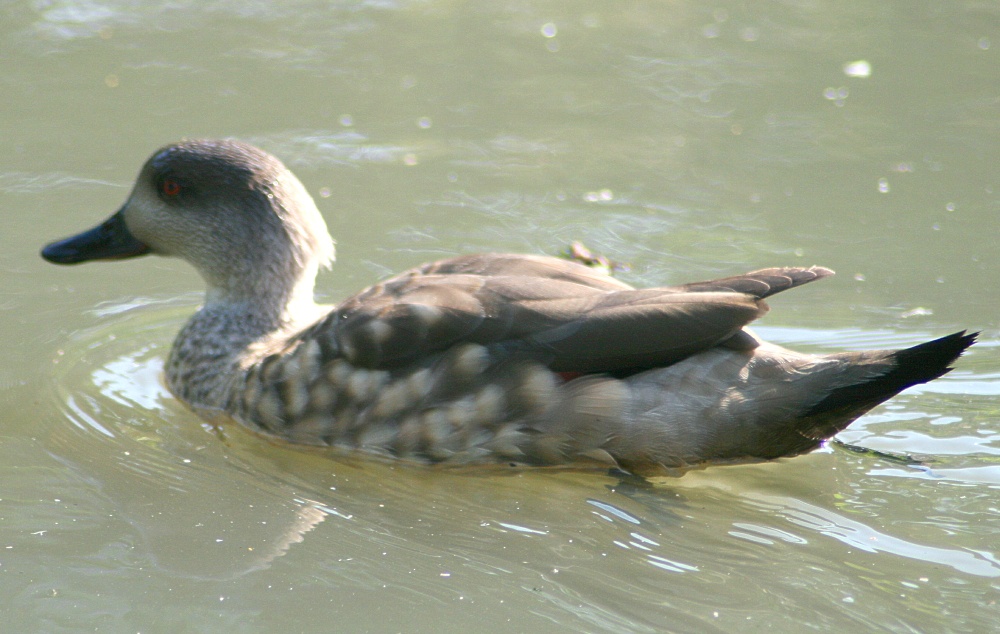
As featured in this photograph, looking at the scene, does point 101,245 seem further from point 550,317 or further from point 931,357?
point 931,357

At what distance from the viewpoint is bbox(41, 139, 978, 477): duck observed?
478 centimetres

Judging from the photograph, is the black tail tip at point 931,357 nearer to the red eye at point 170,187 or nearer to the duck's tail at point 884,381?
the duck's tail at point 884,381

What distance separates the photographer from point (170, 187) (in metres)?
6.11

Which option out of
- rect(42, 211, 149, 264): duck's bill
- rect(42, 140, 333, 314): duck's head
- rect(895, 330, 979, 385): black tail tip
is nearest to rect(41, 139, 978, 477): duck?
rect(895, 330, 979, 385): black tail tip

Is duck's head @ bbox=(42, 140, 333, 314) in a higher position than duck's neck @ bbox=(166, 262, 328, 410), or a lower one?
higher

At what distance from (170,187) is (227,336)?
85cm

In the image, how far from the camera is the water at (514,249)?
4238 mm

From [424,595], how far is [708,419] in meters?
1.39

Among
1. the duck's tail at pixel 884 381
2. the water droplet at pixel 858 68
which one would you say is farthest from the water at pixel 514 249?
the duck's tail at pixel 884 381

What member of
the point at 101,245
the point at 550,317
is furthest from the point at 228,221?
the point at 550,317

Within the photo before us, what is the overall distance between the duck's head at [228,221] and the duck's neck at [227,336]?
0.07ft

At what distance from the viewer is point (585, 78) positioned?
31.2ft

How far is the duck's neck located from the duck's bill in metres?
0.51

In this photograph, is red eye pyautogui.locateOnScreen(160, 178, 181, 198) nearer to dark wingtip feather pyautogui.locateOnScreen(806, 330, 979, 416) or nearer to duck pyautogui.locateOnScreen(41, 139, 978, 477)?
duck pyautogui.locateOnScreen(41, 139, 978, 477)
